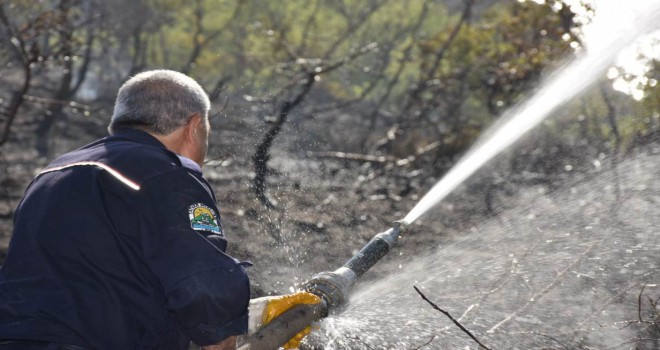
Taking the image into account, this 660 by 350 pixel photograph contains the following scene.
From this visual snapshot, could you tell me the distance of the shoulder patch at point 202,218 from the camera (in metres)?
2.35

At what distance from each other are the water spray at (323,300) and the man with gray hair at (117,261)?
17.2 inches

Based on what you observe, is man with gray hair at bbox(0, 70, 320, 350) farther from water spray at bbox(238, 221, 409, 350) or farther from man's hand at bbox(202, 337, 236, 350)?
water spray at bbox(238, 221, 409, 350)

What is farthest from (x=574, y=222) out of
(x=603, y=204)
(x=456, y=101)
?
(x=456, y=101)

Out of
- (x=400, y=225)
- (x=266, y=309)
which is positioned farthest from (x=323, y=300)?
(x=400, y=225)

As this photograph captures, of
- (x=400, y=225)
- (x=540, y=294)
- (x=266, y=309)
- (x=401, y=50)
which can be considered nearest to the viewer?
(x=266, y=309)

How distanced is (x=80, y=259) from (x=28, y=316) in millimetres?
232

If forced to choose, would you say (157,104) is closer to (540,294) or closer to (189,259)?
(189,259)

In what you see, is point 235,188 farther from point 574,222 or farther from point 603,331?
point 603,331

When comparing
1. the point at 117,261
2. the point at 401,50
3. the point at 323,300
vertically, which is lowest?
the point at 401,50

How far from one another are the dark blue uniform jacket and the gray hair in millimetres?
222

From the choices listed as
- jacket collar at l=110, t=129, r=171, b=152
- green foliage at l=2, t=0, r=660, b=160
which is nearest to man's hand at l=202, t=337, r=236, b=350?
jacket collar at l=110, t=129, r=171, b=152

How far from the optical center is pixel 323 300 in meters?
3.10

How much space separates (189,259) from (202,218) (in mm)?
149

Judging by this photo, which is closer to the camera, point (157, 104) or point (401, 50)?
point (157, 104)
